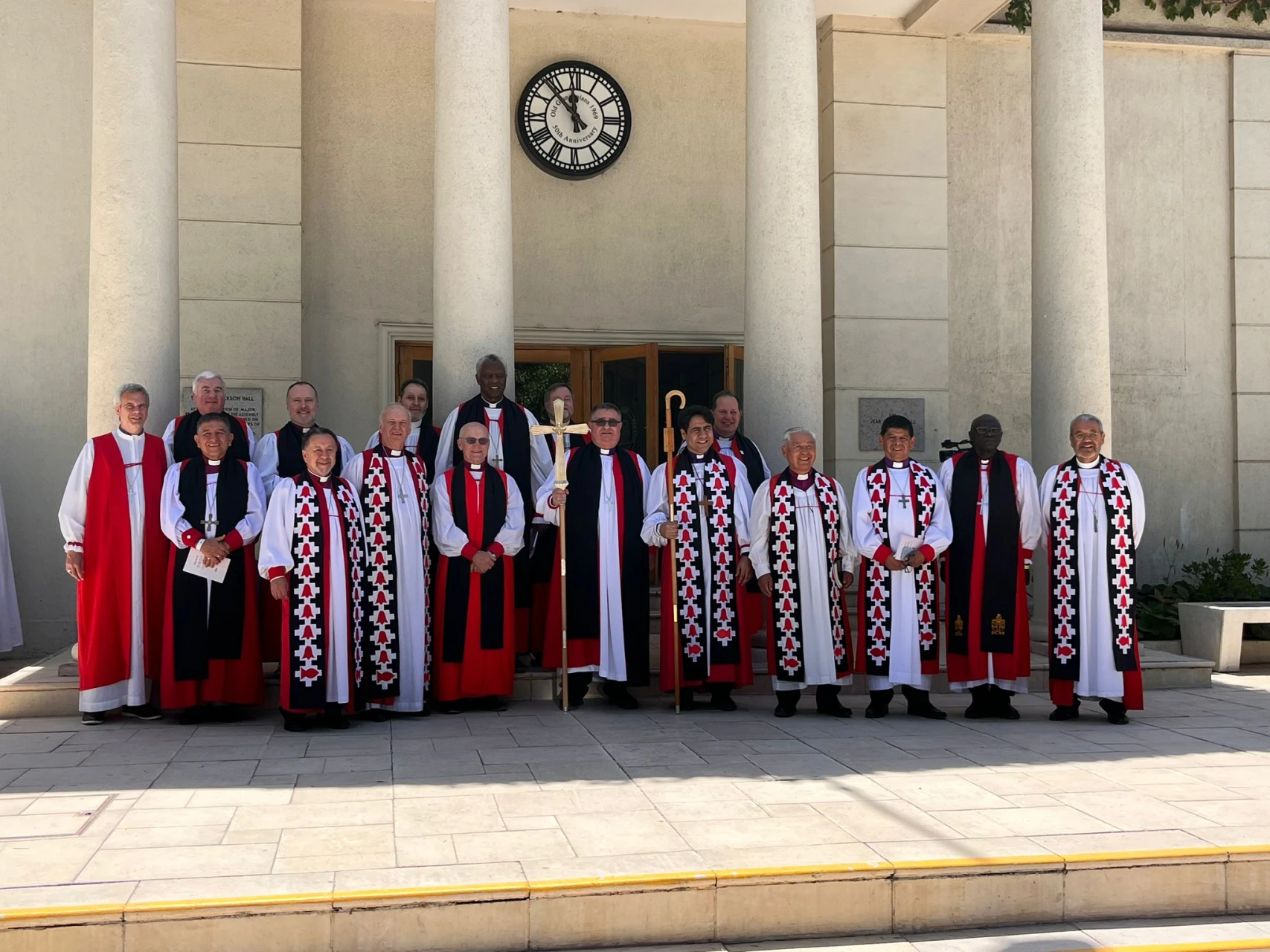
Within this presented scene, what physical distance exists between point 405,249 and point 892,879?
8.73 m

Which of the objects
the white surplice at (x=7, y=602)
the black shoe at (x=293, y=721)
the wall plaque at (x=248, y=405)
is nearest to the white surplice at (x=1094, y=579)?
the black shoe at (x=293, y=721)

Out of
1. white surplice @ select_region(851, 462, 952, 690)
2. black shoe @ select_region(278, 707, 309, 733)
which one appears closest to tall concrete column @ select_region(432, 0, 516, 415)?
black shoe @ select_region(278, 707, 309, 733)

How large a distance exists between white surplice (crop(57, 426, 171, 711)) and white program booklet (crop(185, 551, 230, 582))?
41cm

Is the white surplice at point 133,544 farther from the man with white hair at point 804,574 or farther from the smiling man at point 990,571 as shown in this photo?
the smiling man at point 990,571

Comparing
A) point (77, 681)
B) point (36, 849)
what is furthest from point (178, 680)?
point (36, 849)

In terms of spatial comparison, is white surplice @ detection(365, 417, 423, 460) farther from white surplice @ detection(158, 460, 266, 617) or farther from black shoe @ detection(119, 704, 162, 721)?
black shoe @ detection(119, 704, 162, 721)

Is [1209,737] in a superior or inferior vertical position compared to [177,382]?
inferior

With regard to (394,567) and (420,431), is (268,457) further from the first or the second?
(394,567)

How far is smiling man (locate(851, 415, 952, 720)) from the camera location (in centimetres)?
812

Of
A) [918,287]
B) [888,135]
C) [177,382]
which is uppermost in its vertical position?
[888,135]

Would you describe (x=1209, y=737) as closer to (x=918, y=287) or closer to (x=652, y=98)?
(x=918, y=287)

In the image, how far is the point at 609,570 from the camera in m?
8.55

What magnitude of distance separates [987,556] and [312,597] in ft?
13.7

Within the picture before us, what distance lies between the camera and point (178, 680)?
7742mm
